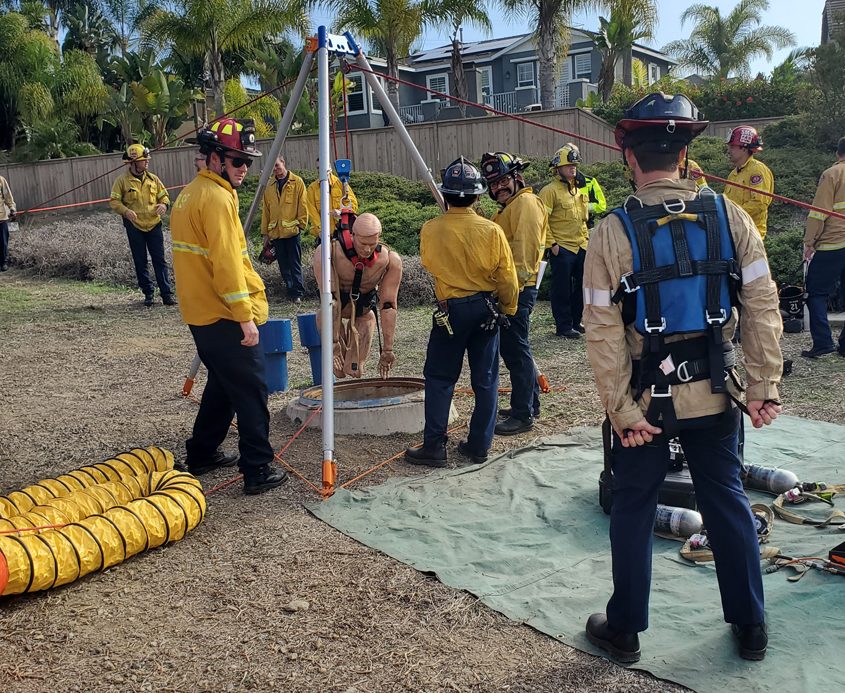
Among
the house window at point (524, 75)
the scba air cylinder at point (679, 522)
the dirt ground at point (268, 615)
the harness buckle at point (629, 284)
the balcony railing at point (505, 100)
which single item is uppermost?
the house window at point (524, 75)

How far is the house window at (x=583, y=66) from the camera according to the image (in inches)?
1580

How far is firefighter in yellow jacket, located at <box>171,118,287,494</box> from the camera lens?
188 inches

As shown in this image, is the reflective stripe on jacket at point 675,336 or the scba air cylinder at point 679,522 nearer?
the reflective stripe on jacket at point 675,336

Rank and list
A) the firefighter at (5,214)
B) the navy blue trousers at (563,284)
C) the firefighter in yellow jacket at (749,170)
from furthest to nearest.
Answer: the firefighter at (5,214) → the navy blue trousers at (563,284) → the firefighter in yellow jacket at (749,170)

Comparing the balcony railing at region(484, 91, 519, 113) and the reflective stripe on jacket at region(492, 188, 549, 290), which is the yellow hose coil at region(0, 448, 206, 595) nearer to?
the reflective stripe on jacket at region(492, 188, 549, 290)

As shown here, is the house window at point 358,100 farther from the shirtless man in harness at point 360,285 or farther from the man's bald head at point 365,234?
the man's bald head at point 365,234

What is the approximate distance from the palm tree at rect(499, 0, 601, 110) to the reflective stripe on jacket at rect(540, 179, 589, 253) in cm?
1754

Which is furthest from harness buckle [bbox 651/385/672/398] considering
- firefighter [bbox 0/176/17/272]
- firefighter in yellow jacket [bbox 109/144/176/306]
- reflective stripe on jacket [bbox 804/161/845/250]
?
firefighter [bbox 0/176/17/272]

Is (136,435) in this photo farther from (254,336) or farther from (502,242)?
(502,242)

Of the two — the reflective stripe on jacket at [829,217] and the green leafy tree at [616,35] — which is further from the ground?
the green leafy tree at [616,35]

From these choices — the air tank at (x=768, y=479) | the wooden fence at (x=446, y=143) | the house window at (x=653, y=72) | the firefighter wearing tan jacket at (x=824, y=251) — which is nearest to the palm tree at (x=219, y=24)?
the wooden fence at (x=446, y=143)

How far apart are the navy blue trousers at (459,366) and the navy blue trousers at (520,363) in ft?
2.01

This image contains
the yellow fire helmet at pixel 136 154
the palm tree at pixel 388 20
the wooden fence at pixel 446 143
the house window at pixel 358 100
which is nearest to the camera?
the yellow fire helmet at pixel 136 154

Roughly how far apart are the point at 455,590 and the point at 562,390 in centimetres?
379
